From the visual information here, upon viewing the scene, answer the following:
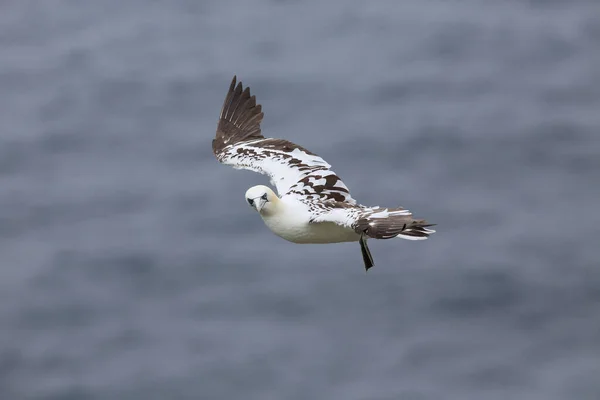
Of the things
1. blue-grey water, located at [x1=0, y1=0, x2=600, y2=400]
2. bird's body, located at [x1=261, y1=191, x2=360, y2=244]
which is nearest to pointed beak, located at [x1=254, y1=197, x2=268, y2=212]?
bird's body, located at [x1=261, y1=191, x2=360, y2=244]

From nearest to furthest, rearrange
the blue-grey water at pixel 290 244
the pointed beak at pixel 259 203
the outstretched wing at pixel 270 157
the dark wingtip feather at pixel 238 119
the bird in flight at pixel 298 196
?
the bird in flight at pixel 298 196, the pointed beak at pixel 259 203, the outstretched wing at pixel 270 157, the dark wingtip feather at pixel 238 119, the blue-grey water at pixel 290 244

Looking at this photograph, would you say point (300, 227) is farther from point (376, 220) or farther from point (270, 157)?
point (270, 157)

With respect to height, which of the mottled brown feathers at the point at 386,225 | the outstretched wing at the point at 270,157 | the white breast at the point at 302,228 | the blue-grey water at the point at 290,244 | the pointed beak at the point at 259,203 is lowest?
the mottled brown feathers at the point at 386,225

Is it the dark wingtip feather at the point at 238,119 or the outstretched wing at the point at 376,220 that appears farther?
the dark wingtip feather at the point at 238,119

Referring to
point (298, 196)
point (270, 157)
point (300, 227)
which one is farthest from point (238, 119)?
point (300, 227)

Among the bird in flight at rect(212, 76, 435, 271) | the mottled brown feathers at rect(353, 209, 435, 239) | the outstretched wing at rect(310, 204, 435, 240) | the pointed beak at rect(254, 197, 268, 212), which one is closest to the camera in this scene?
the mottled brown feathers at rect(353, 209, 435, 239)

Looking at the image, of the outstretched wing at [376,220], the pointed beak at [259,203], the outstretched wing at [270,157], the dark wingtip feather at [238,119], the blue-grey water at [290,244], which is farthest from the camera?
the blue-grey water at [290,244]

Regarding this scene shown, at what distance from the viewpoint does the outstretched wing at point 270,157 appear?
2678cm

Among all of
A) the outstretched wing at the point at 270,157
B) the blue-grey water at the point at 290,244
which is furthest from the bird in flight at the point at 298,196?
the blue-grey water at the point at 290,244

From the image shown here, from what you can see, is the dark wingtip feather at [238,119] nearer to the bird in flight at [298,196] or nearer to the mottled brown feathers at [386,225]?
the bird in flight at [298,196]

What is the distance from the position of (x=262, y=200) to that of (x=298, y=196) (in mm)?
1502

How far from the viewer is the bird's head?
24891 millimetres

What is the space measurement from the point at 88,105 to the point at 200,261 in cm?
1271

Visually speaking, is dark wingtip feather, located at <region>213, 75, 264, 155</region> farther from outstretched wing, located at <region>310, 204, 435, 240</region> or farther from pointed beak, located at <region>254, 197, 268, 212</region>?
outstretched wing, located at <region>310, 204, 435, 240</region>
